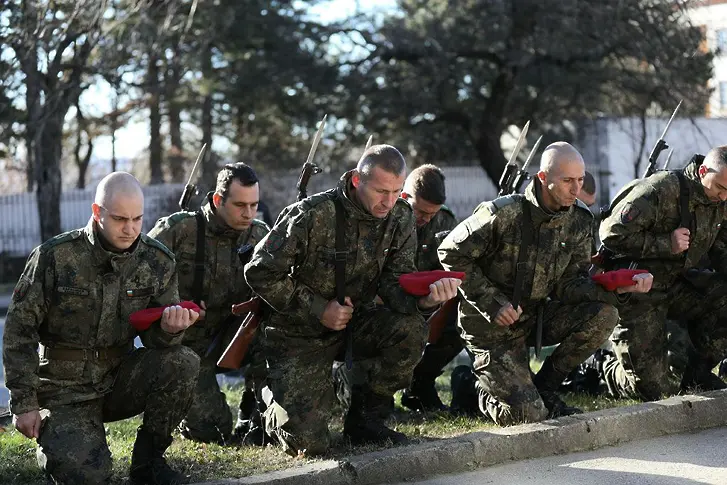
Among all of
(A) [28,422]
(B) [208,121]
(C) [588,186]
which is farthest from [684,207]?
(B) [208,121]

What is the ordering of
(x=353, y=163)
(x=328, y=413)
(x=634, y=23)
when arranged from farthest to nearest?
(x=353, y=163) < (x=634, y=23) < (x=328, y=413)

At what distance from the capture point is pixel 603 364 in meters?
7.63

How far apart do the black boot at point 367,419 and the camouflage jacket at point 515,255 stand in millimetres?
892

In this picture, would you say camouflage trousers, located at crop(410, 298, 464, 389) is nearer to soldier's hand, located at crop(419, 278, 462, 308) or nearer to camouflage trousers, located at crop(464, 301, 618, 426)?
camouflage trousers, located at crop(464, 301, 618, 426)

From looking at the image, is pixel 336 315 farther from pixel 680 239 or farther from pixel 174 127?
pixel 174 127

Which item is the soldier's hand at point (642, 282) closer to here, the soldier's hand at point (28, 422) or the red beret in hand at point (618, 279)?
the red beret in hand at point (618, 279)

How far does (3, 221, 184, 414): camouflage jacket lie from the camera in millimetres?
5031

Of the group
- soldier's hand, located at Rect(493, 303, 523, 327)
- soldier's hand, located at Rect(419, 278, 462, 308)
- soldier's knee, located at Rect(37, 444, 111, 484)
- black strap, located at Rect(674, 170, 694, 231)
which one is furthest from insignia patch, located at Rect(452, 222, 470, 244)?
soldier's knee, located at Rect(37, 444, 111, 484)

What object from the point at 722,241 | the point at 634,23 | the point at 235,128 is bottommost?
the point at 722,241

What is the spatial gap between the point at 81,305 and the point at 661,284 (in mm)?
4070

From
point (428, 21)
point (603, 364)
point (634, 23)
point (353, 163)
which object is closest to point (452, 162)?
point (353, 163)

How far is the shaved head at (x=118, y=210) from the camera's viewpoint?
16.6ft

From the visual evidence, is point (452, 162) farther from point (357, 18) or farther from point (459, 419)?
point (459, 419)

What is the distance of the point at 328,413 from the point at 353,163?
69.1 feet
